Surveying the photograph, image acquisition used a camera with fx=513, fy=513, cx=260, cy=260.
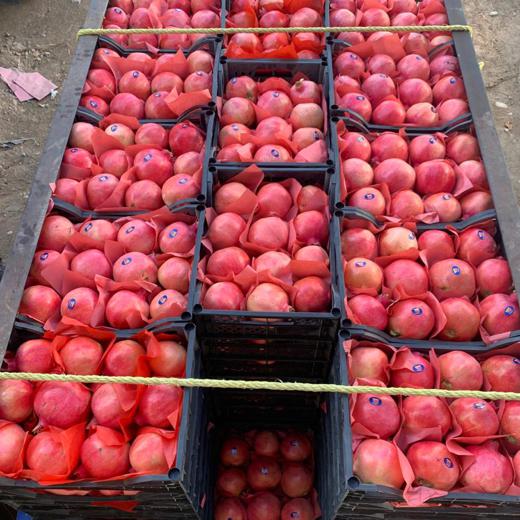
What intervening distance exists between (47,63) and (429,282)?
4920 mm

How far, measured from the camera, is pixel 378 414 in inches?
73.9

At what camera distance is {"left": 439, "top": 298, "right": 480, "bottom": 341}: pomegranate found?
2.12 metres

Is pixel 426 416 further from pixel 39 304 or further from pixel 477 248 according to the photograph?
pixel 39 304

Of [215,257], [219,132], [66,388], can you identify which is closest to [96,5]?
[219,132]

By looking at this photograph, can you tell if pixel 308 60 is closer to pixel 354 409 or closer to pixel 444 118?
pixel 444 118

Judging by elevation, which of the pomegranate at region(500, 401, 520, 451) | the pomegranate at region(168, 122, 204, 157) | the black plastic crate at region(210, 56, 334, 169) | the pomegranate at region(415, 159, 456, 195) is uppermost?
the black plastic crate at region(210, 56, 334, 169)

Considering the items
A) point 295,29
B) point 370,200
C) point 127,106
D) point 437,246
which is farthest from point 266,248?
point 295,29

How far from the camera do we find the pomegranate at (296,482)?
8.09 feet

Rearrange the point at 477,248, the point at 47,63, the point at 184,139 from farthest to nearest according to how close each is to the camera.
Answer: the point at 47,63 < the point at 184,139 < the point at 477,248

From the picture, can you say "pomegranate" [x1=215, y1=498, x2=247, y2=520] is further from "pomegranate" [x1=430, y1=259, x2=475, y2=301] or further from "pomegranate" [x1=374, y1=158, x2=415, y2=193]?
"pomegranate" [x1=374, y1=158, x2=415, y2=193]

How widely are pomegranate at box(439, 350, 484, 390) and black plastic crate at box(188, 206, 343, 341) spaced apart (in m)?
0.46

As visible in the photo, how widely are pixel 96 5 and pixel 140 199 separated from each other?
5.62 feet

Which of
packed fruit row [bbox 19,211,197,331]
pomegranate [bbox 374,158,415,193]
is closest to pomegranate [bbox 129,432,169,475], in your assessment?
packed fruit row [bbox 19,211,197,331]

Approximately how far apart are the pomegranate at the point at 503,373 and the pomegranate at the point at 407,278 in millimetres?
399
